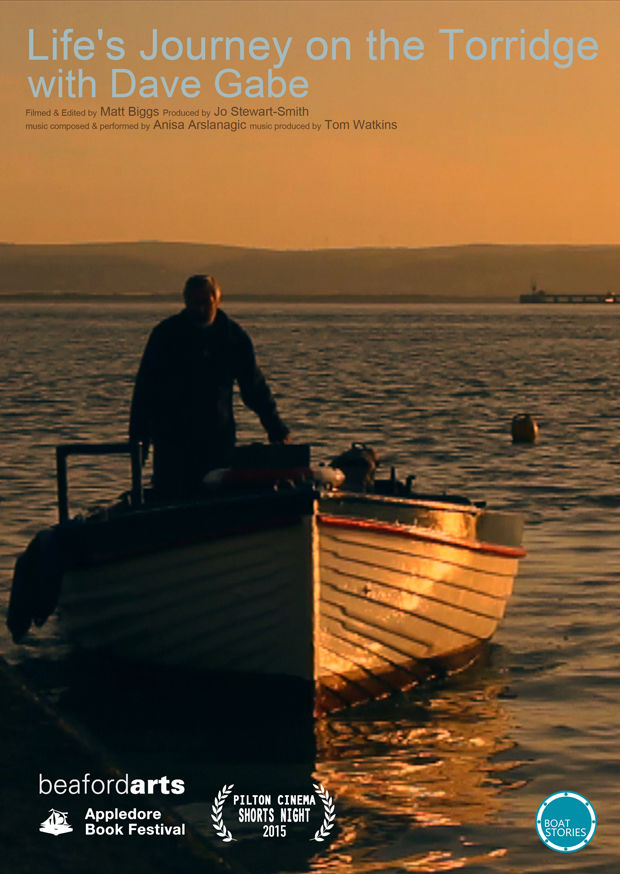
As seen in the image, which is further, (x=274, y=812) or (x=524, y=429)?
(x=524, y=429)

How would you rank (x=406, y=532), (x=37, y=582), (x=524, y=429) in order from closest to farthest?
(x=406, y=532) → (x=37, y=582) → (x=524, y=429)

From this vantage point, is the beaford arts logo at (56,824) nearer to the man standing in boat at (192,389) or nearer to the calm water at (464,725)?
the calm water at (464,725)

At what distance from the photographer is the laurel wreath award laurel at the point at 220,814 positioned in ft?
30.4

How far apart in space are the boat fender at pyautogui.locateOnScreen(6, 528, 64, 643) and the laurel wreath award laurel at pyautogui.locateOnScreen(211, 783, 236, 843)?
252cm

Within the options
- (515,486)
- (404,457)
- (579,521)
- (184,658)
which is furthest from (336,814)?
(404,457)

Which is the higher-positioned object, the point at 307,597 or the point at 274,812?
the point at 307,597

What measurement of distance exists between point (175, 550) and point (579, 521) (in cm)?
1040

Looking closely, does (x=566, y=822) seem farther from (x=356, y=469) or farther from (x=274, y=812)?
(x=356, y=469)

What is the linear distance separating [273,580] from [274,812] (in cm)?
171

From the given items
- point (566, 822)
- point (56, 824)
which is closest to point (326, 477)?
point (566, 822)

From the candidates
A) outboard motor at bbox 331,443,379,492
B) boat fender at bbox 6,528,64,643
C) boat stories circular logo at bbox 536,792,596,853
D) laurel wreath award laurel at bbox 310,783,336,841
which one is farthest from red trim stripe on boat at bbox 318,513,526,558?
boat fender at bbox 6,528,64,643

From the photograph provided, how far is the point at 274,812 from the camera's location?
9.70 meters

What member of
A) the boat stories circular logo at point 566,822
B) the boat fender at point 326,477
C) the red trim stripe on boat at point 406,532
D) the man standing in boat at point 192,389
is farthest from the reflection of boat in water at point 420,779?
the man standing in boat at point 192,389

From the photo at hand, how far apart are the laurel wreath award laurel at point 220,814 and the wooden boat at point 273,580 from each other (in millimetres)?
1324
